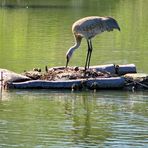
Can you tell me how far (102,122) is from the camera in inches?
743

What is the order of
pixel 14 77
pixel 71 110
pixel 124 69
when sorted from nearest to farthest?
pixel 71 110 < pixel 14 77 < pixel 124 69

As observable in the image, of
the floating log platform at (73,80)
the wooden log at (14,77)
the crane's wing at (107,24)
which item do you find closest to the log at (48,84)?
the floating log platform at (73,80)

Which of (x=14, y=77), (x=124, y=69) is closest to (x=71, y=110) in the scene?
(x=14, y=77)

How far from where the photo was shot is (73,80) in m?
23.2

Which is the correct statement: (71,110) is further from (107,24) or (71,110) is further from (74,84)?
(107,24)

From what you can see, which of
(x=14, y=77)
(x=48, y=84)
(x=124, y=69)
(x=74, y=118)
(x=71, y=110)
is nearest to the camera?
(x=74, y=118)

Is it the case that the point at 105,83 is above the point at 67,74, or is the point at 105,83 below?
below

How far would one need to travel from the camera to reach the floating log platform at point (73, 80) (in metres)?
23.2

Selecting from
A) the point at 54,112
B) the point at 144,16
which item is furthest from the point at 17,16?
the point at 54,112

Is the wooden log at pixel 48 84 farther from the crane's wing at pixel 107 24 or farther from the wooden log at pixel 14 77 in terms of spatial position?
the crane's wing at pixel 107 24

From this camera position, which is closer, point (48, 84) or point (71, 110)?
point (71, 110)

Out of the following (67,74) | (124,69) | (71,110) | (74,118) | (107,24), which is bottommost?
(74,118)

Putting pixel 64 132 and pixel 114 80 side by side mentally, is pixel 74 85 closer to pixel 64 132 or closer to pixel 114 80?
pixel 114 80

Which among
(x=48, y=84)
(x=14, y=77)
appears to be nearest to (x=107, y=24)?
(x=48, y=84)
